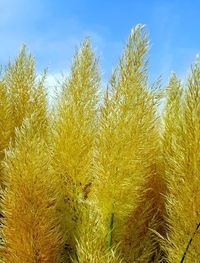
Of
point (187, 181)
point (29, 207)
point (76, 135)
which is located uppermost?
point (76, 135)

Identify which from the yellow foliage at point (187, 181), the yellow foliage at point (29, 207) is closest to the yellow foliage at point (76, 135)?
the yellow foliage at point (29, 207)

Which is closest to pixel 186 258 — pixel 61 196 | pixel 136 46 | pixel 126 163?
pixel 126 163

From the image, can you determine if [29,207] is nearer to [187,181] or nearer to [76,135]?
[76,135]

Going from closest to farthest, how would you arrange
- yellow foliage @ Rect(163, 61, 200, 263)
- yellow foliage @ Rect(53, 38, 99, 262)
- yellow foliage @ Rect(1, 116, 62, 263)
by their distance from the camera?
yellow foliage @ Rect(163, 61, 200, 263)
yellow foliage @ Rect(1, 116, 62, 263)
yellow foliage @ Rect(53, 38, 99, 262)

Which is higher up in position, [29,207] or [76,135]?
[76,135]

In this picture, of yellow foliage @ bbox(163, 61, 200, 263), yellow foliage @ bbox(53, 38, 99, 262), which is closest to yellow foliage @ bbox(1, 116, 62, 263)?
yellow foliage @ bbox(53, 38, 99, 262)

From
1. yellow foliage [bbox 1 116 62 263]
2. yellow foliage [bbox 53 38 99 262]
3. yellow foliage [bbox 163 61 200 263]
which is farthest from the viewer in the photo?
yellow foliage [bbox 53 38 99 262]

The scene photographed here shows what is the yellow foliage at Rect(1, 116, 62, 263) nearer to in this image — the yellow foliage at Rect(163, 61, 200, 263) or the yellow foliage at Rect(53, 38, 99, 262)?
the yellow foliage at Rect(53, 38, 99, 262)

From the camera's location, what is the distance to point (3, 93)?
10.4 ft

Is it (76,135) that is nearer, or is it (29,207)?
(29,207)

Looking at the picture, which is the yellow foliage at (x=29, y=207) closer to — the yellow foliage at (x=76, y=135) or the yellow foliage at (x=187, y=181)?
the yellow foliage at (x=76, y=135)

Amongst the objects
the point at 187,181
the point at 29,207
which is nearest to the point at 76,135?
the point at 29,207

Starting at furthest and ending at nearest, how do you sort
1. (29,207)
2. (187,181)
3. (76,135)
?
→ (76,135)
(29,207)
(187,181)

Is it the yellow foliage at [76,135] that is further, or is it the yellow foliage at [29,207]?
the yellow foliage at [76,135]
